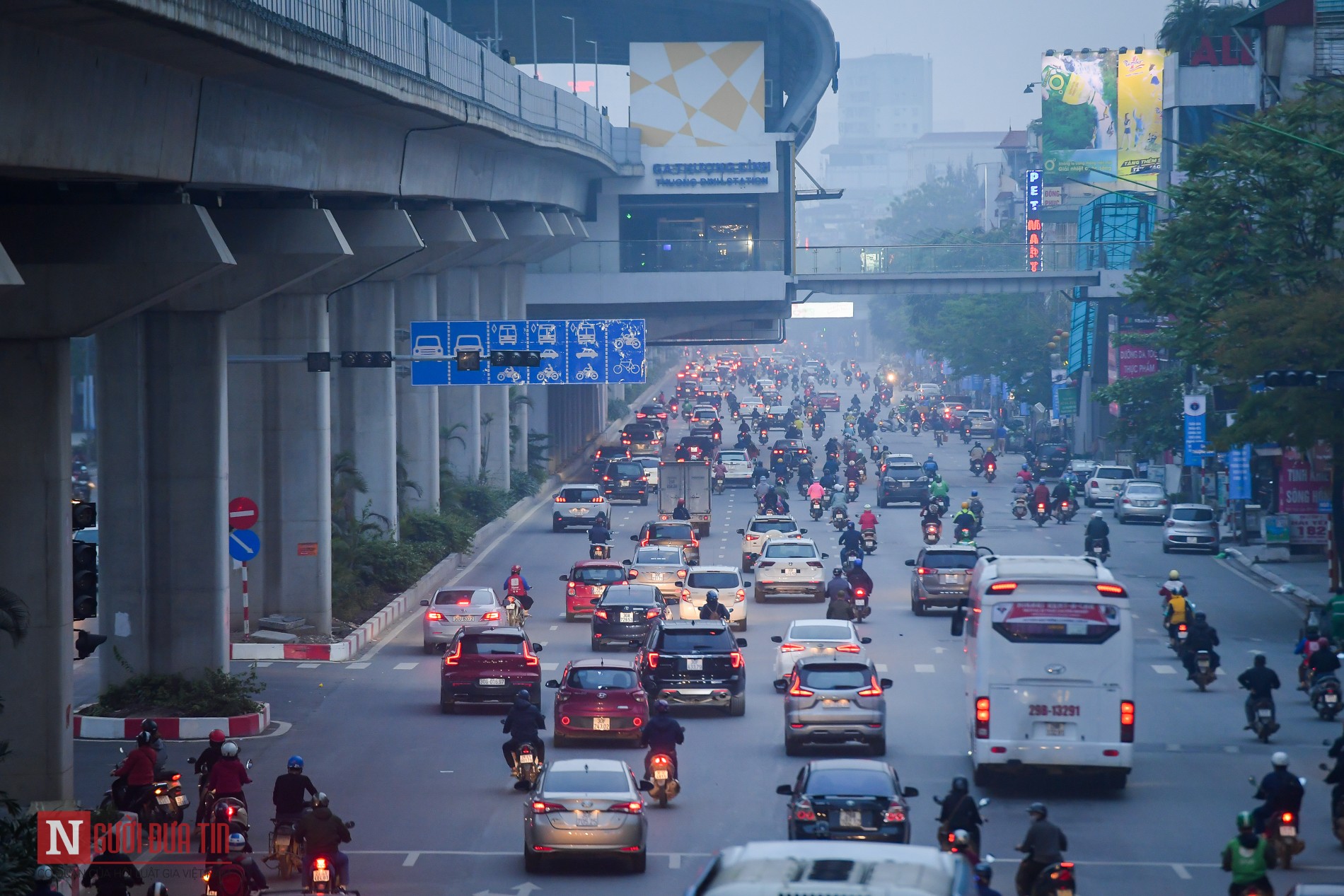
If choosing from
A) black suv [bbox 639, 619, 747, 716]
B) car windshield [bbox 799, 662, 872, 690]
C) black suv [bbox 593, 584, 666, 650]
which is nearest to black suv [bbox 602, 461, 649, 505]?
black suv [bbox 593, 584, 666, 650]

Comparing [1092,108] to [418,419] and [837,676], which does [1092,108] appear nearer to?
[418,419]

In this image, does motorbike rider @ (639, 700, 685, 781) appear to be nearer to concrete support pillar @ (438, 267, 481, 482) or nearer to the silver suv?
the silver suv

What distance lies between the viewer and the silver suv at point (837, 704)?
26812mm

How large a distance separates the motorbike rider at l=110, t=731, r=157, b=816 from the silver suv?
29.1 ft

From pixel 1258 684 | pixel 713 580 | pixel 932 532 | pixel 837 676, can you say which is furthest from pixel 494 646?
pixel 932 532

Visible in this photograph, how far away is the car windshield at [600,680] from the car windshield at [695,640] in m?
2.51

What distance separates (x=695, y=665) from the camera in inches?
1195

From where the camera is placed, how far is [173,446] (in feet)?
102

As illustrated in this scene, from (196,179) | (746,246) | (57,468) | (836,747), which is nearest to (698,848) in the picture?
(836,747)

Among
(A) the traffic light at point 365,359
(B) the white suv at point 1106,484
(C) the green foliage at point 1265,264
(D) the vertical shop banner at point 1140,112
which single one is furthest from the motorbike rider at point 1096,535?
(D) the vertical shop banner at point 1140,112

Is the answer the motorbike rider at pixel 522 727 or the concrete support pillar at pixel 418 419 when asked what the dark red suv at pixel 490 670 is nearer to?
the motorbike rider at pixel 522 727

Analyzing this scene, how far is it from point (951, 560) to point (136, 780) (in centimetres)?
2399

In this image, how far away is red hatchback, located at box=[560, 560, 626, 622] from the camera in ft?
141

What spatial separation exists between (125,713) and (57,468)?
8.11m
